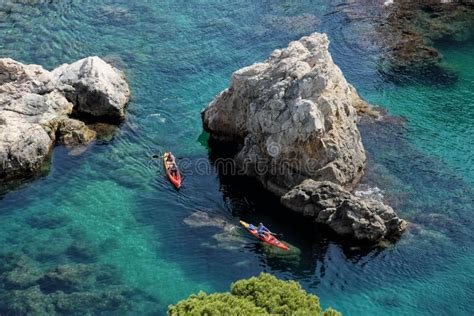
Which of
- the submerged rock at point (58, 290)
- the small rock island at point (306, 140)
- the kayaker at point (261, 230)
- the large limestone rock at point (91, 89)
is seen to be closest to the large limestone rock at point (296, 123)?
the small rock island at point (306, 140)

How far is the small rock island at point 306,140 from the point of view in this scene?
47.7 meters

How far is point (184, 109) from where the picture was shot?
62.4 meters

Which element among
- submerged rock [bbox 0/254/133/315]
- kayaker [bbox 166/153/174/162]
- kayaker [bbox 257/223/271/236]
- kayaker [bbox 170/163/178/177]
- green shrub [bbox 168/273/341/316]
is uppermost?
green shrub [bbox 168/273/341/316]

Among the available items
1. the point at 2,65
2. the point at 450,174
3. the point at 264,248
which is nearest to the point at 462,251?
the point at 450,174

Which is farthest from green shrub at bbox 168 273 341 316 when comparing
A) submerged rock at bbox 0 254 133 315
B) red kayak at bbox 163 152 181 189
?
red kayak at bbox 163 152 181 189

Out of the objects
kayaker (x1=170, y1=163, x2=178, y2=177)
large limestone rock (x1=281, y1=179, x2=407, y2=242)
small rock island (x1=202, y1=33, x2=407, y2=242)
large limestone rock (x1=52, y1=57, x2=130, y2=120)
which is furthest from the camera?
large limestone rock (x1=52, y1=57, x2=130, y2=120)

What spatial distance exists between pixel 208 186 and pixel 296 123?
28.5 feet

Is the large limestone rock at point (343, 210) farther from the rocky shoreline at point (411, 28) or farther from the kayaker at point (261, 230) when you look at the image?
the rocky shoreline at point (411, 28)

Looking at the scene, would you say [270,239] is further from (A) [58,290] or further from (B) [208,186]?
(A) [58,290]

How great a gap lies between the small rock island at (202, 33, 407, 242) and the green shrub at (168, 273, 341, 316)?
13.7m

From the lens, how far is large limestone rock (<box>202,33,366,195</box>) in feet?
167

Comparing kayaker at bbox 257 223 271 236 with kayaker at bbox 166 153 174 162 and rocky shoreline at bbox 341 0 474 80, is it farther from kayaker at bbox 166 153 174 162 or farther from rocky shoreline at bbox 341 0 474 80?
rocky shoreline at bbox 341 0 474 80

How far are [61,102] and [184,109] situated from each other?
436 inches

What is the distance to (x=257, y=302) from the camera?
34.0 meters
